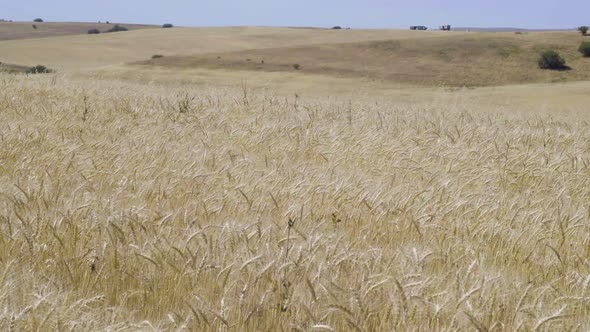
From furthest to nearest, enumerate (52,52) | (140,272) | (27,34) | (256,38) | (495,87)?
(27,34) < (256,38) < (52,52) < (495,87) < (140,272)

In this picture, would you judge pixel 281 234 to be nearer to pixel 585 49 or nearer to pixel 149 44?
pixel 585 49

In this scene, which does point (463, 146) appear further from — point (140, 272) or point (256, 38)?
point (256, 38)

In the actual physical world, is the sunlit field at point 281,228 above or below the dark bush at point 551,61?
below

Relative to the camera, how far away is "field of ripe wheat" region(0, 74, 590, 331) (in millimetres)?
2164

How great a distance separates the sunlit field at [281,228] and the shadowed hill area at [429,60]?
28.8m

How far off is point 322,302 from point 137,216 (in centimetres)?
105

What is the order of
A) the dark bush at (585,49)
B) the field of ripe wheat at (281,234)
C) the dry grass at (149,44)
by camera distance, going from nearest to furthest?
1. the field of ripe wheat at (281,234)
2. the dark bush at (585,49)
3. the dry grass at (149,44)

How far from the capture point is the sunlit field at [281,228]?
7.12 feet

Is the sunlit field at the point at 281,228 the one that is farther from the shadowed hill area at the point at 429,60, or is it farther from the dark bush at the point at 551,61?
the dark bush at the point at 551,61

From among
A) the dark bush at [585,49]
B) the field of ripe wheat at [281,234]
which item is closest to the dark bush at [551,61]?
the dark bush at [585,49]

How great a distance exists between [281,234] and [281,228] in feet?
0.48

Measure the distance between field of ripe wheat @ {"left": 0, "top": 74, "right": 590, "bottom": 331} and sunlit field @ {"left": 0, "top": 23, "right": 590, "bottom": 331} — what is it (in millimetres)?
12

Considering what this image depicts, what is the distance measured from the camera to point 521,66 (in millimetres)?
39312

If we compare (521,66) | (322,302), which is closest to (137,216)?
(322,302)
